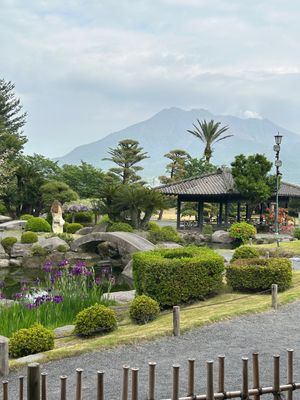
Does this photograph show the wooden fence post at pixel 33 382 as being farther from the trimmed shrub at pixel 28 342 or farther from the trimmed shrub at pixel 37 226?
the trimmed shrub at pixel 37 226

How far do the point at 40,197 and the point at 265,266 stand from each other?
102 feet

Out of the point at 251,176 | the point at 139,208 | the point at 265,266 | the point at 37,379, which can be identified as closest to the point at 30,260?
the point at 139,208

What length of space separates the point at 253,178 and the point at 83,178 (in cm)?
2070

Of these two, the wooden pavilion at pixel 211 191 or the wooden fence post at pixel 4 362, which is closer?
the wooden fence post at pixel 4 362

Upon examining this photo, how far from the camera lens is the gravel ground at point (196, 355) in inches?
274

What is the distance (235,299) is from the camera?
1157cm

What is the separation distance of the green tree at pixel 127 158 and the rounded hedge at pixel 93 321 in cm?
4477

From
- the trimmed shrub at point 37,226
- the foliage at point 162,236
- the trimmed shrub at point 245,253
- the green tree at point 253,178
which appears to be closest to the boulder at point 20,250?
the trimmed shrub at point 37,226

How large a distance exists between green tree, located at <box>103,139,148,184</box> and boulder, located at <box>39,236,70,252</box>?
2732 cm

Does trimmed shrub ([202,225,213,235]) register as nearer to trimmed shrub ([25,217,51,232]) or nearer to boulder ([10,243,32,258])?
trimmed shrub ([25,217,51,232])

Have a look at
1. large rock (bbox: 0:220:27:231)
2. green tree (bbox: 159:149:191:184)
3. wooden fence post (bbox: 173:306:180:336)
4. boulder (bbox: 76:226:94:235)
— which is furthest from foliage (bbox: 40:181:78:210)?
wooden fence post (bbox: 173:306:180:336)

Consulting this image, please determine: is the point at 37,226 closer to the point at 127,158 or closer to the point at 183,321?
the point at 183,321

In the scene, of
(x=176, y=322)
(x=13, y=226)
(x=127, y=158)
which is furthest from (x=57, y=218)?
(x=127, y=158)

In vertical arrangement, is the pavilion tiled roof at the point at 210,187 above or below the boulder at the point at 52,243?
above
